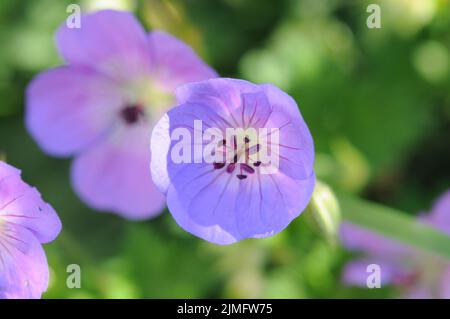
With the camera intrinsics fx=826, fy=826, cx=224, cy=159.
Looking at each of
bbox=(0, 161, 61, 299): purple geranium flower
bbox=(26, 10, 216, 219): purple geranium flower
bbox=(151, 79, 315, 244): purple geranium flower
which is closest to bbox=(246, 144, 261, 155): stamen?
bbox=(151, 79, 315, 244): purple geranium flower

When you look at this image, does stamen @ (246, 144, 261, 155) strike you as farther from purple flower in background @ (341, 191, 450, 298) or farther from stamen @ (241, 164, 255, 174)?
purple flower in background @ (341, 191, 450, 298)

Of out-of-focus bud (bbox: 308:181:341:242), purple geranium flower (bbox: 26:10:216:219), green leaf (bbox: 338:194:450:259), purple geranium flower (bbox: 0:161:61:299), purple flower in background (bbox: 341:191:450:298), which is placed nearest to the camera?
purple geranium flower (bbox: 0:161:61:299)

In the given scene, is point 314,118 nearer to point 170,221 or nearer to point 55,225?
point 170,221

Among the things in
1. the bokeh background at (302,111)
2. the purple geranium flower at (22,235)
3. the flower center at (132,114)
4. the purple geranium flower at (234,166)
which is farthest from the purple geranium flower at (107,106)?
the purple geranium flower at (22,235)

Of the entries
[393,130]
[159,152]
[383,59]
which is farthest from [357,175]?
[159,152]

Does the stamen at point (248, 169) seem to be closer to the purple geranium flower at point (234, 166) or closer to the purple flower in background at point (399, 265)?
the purple geranium flower at point (234, 166)

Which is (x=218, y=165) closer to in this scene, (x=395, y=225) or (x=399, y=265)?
(x=395, y=225)

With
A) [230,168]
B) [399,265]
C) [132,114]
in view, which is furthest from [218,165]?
[399,265]
